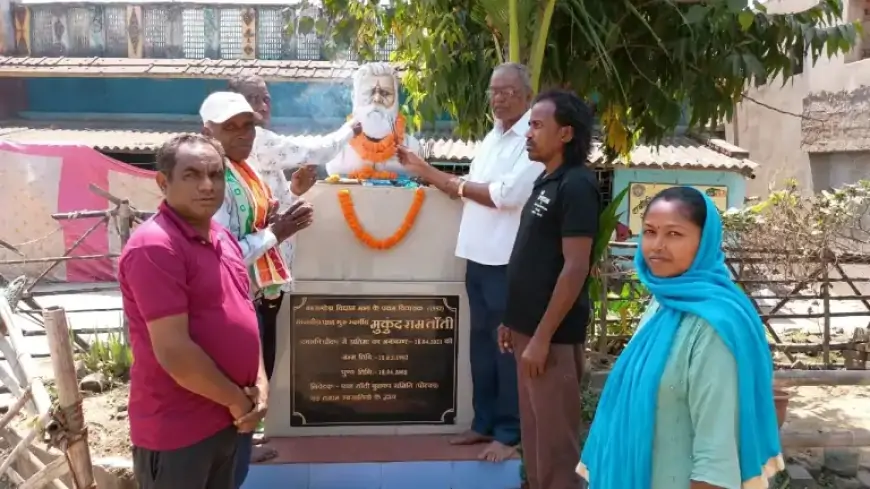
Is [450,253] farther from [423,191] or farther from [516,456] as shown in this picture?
[516,456]

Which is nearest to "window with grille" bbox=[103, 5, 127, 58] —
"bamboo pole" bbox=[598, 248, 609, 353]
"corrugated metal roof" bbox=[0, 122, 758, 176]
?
"corrugated metal roof" bbox=[0, 122, 758, 176]

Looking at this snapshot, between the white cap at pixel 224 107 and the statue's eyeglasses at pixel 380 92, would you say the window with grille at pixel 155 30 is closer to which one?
the statue's eyeglasses at pixel 380 92

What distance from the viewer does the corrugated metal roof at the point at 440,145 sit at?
32.1ft

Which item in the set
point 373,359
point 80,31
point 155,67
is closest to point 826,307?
point 373,359

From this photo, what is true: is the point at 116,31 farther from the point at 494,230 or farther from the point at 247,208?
the point at 494,230

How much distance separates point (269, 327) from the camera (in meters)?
3.25

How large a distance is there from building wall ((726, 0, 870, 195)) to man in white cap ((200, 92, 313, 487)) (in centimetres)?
673

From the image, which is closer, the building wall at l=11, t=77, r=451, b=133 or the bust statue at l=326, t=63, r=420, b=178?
the bust statue at l=326, t=63, r=420, b=178

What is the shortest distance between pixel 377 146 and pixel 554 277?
1.39 m

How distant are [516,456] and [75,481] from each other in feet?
6.09

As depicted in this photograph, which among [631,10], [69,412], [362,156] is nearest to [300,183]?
[362,156]

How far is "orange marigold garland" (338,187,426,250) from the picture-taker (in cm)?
347

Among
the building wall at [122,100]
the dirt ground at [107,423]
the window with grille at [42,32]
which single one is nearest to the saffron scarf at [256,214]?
the dirt ground at [107,423]

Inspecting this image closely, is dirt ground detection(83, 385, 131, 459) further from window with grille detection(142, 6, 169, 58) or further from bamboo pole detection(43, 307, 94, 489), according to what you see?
window with grille detection(142, 6, 169, 58)
